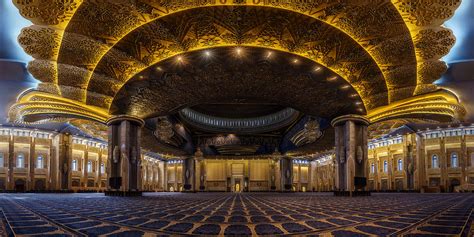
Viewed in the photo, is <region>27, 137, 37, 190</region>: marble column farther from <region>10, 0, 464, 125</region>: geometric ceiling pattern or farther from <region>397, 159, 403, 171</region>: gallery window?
<region>397, 159, 403, 171</region>: gallery window

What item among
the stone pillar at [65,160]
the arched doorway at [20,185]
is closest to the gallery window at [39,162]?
the stone pillar at [65,160]

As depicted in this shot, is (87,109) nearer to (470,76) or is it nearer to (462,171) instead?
(470,76)

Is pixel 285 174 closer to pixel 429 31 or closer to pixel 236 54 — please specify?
pixel 236 54

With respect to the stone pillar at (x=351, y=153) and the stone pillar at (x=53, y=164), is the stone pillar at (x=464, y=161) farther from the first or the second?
the stone pillar at (x=53, y=164)

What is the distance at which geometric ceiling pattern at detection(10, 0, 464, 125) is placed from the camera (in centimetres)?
938

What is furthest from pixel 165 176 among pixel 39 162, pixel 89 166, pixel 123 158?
pixel 123 158

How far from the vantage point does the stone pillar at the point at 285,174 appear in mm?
38875

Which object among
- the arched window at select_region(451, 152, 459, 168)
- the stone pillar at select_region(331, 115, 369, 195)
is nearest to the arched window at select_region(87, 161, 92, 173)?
the stone pillar at select_region(331, 115, 369, 195)

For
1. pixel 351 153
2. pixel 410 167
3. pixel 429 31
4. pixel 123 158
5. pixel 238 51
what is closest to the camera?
pixel 429 31

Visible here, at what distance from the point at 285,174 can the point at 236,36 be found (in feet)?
97.4

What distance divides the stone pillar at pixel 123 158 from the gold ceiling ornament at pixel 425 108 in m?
12.5

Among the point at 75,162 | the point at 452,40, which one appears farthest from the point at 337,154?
the point at 75,162

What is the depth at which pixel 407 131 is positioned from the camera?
102ft

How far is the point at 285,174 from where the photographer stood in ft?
129
